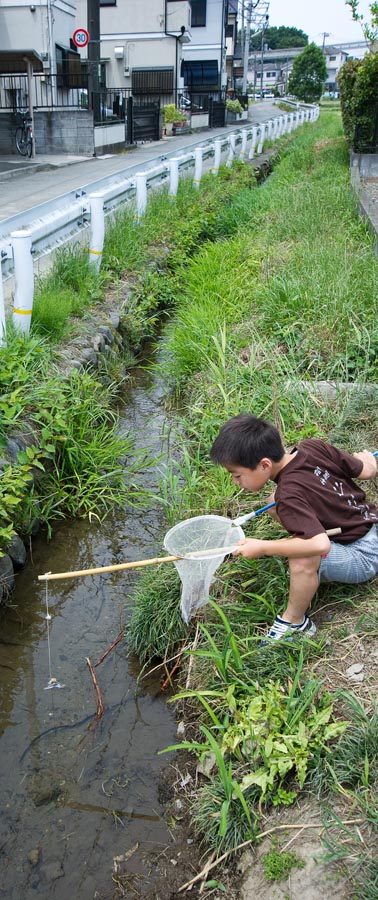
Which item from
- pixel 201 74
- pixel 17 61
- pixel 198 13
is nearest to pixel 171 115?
pixel 17 61

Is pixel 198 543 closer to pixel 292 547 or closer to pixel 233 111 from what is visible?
pixel 292 547

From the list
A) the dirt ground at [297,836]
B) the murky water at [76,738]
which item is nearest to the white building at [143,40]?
the murky water at [76,738]

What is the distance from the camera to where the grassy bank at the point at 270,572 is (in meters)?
2.28

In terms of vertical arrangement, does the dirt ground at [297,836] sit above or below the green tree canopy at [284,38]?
below

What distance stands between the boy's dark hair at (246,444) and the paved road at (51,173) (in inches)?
217

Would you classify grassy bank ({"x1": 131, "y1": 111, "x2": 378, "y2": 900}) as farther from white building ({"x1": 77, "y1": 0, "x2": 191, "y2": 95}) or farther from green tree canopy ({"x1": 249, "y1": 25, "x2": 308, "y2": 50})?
green tree canopy ({"x1": 249, "y1": 25, "x2": 308, "y2": 50})

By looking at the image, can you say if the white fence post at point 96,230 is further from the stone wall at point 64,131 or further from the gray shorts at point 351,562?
the stone wall at point 64,131

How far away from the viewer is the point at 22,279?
193 inches

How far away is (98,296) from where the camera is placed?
6395 millimetres

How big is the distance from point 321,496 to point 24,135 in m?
17.9

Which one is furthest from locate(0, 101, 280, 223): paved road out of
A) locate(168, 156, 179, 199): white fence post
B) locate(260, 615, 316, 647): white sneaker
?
locate(260, 615, 316, 647): white sneaker

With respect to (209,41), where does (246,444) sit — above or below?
below

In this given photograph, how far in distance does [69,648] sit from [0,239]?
299 cm

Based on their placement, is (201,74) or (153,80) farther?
(201,74)
